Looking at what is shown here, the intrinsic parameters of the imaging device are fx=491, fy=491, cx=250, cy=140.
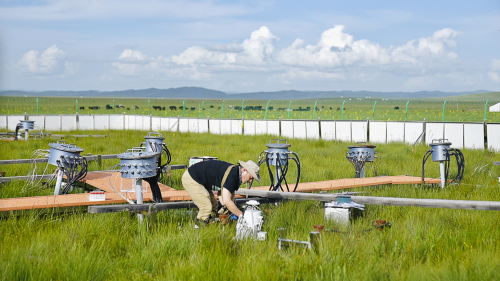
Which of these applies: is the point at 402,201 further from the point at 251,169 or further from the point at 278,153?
the point at 278,153

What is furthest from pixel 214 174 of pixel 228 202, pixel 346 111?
pixel 346 111

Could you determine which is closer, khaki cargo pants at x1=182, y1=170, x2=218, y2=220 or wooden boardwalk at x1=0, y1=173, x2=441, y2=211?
khaki cargo pants at x1=182, y1=170, x2=218, y2=220

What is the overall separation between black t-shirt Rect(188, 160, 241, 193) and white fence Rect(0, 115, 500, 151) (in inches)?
392

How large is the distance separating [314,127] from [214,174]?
16.6 m

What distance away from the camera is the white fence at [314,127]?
18891 mm

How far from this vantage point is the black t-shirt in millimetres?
6383

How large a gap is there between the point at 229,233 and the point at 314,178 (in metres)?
5.22

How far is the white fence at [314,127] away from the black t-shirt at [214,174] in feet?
32.6

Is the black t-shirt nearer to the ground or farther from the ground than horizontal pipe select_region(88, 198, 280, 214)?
farther from the ground

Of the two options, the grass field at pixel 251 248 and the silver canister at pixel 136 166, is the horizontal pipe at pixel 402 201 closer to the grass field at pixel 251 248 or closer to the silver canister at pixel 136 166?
the grass field at pixel 251 248

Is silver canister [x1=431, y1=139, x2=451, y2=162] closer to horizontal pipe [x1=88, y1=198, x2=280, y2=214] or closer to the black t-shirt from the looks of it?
the black t-shirt

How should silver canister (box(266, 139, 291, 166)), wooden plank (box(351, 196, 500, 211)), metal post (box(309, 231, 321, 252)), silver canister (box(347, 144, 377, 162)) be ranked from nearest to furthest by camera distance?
1. metal post (box(309, 231, 321, 252))
2. wooden plank (box(351, 196, 500, 211))
3. silver canister (box(266, 139, 291, 166))
4. silver canister (box(347, 144, 377, 162))

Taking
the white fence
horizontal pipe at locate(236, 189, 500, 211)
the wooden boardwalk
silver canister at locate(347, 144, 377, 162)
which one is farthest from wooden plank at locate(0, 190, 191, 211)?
the white fence

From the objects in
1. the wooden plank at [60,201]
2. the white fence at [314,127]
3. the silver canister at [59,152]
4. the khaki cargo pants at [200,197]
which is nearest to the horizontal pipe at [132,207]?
the khaki cargo pants at [200,197]
